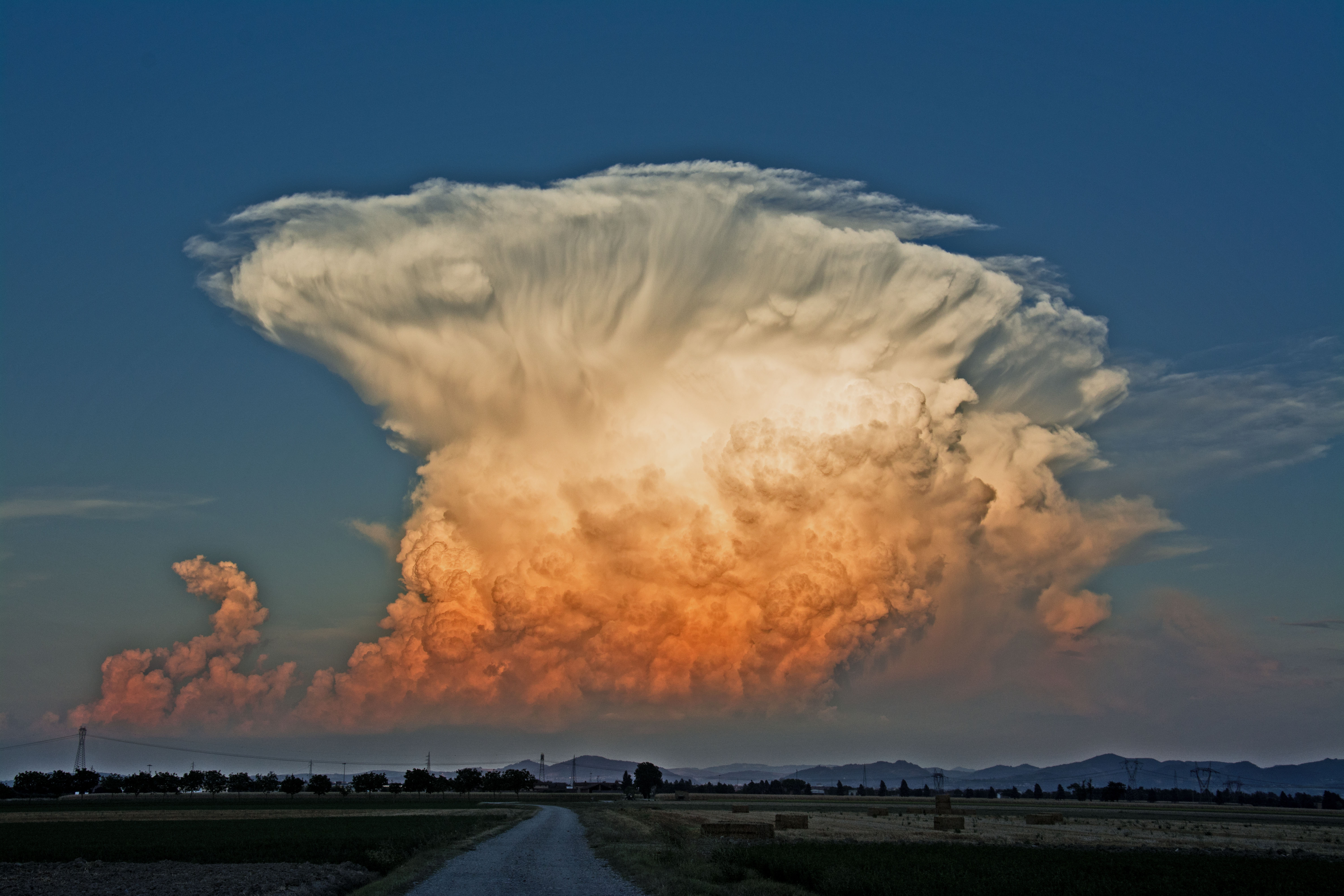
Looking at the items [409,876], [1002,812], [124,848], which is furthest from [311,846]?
[1002,812]

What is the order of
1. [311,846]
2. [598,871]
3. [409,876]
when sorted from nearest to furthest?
[409,876]
[598,871]
[311,846]

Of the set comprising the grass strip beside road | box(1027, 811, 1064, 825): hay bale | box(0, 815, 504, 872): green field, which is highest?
the grass strip beside road

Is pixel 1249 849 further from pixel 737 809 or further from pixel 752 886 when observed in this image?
pixel 737 809

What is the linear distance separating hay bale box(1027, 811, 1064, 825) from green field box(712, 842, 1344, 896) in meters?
57.0

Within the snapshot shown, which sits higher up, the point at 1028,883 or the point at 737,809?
the point at 1028,883

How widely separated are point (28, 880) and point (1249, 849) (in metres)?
73.5

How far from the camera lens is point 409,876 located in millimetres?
40656

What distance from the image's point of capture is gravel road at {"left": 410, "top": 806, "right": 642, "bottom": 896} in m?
34.7

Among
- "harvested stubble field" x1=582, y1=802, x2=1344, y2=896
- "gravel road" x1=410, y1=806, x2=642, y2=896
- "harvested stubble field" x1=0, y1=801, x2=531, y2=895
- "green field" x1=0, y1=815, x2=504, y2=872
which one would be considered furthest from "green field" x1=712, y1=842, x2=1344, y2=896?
"green field" x1=0, y1=815, x2=504, y2=872

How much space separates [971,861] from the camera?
49.6 metres

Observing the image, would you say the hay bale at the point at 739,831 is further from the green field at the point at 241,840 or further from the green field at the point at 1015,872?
the green field at the point at 241,840

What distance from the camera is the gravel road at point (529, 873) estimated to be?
34.7 meters

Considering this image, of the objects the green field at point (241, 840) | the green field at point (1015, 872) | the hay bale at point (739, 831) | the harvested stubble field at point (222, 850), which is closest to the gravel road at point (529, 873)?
the harvested stubble field at point (222, 850)

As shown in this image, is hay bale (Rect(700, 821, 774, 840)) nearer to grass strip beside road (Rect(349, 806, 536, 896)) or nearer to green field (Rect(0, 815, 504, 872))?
grass strip beside road (Rect(349, 806, 536, 896))
